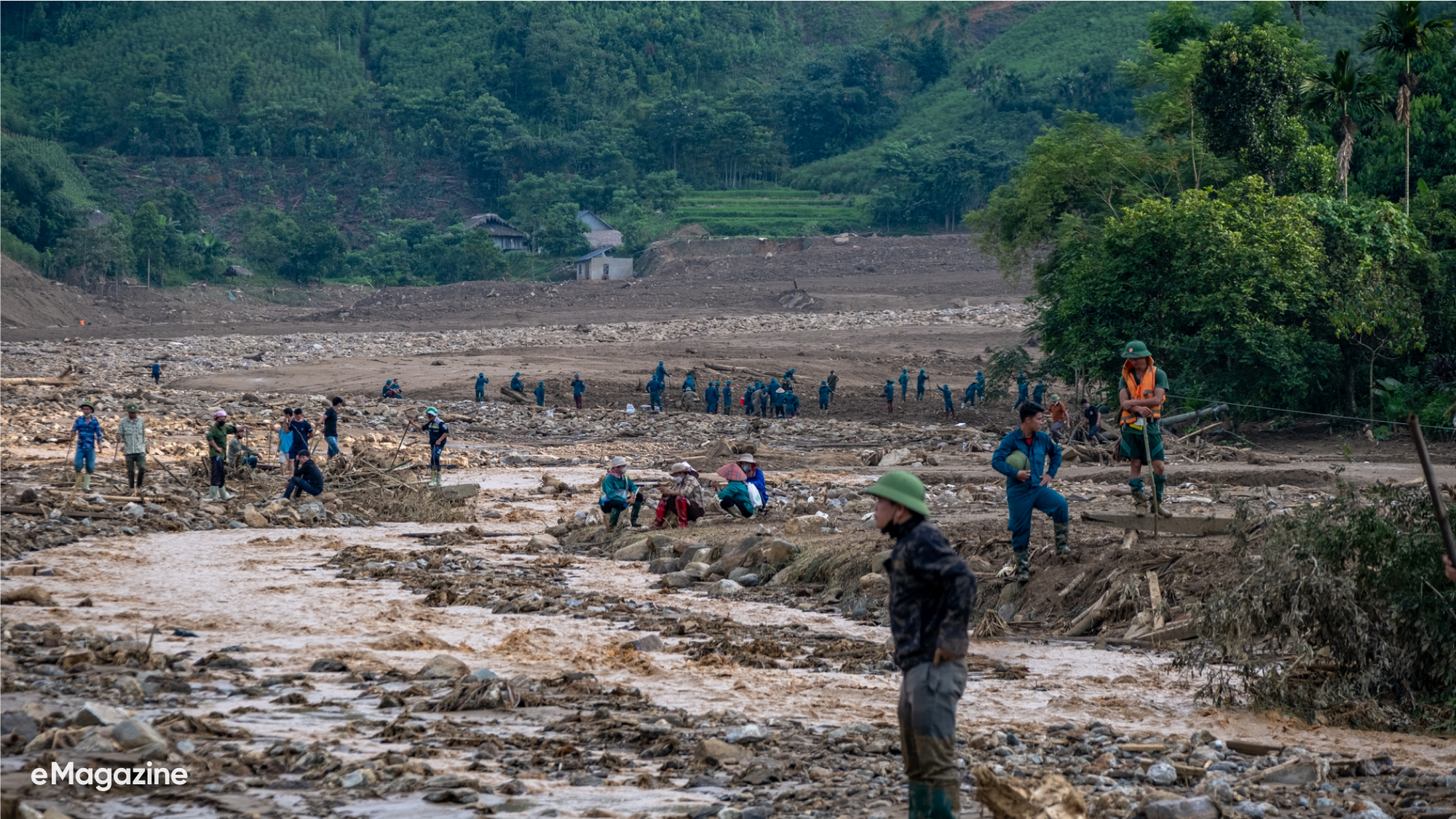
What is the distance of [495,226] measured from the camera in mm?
76875

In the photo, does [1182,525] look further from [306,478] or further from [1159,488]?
[306,478]

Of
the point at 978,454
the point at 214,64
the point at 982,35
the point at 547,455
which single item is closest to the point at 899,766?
the point at 978,454

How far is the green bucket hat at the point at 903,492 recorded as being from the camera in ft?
16.3

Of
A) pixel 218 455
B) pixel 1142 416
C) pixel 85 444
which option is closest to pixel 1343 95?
pixel 1142 416

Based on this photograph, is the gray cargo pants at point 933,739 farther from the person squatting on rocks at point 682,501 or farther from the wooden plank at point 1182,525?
the person squatting on rocks at point 682,501

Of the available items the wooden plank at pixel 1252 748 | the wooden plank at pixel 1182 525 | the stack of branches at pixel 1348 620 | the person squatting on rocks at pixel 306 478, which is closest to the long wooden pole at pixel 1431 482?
the stack of branches at pixel 1348 620

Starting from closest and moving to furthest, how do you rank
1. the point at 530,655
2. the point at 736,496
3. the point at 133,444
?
the point at 530,655
the point at 736,496
the point at 133,444

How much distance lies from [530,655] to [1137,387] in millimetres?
4737

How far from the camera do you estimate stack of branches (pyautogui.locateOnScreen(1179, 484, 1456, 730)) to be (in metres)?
6.99

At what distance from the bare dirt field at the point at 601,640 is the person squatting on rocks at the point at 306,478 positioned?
25cm

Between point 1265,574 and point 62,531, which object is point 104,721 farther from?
point 62,531

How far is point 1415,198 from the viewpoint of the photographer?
2538 cm

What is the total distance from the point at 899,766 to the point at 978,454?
16274 mm

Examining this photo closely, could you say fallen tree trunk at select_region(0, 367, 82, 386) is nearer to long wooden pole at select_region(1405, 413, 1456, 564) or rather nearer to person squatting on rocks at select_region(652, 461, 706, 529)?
person squatting on rocks at select_region(652, 461, 706, 529)
